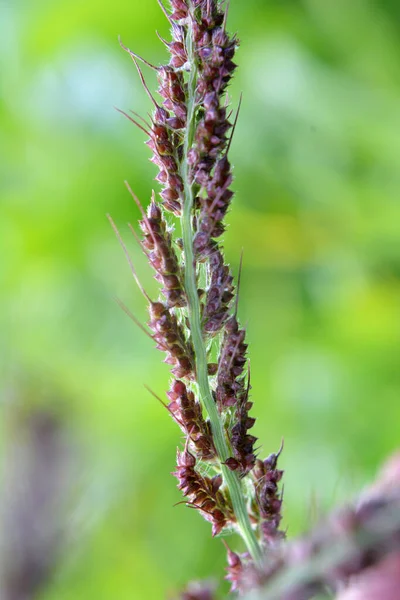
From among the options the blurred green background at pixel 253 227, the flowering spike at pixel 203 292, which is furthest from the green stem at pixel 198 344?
the blurred green background at pixel 253 227

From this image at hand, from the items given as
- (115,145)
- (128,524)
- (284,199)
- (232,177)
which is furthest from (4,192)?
(232,177)

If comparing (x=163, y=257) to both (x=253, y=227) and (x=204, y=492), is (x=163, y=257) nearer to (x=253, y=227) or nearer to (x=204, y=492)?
(x=204, y=492)

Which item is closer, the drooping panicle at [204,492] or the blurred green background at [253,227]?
the drooping panicle at [204,492]

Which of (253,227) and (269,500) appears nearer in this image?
(269,500)

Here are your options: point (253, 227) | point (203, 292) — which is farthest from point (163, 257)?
point (253, 227)

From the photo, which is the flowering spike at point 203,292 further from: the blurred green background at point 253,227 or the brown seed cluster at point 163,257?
the blurred green background at point 253,227

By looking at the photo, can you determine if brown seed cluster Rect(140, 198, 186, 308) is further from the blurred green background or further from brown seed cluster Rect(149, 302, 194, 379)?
the blurred green background
